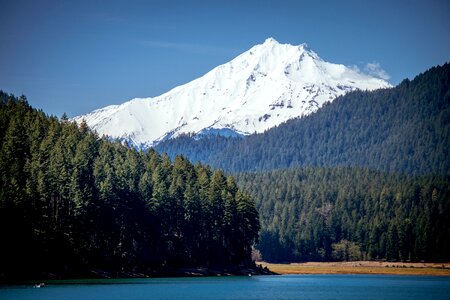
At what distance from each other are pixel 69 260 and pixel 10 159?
18702mm

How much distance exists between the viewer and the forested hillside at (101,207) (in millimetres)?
105750

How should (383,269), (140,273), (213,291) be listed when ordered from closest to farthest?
(213,291) → (140,273) → (383,269)

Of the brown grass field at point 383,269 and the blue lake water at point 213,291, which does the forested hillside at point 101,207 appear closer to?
the blue lake water at point 213,291

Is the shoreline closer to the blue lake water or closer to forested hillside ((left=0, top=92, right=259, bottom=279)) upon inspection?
forested hillside ((left=0, top=92, right=259, bottom=279))

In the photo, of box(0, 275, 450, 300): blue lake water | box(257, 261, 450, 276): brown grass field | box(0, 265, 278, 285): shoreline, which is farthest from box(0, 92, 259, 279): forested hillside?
box(257, 261, 450, 276): brown grass field

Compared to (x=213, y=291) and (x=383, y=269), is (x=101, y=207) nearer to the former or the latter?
(x=213, y=291)

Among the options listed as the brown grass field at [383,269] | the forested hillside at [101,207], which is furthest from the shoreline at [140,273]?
the brown grass field at [383,269]

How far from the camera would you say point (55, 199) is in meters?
115

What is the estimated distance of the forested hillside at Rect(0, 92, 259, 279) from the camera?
10575cm

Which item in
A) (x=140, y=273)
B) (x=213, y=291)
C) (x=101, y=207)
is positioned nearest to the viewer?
(x=213, y=291)

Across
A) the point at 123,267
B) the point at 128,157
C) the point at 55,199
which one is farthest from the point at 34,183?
the point at 128,157

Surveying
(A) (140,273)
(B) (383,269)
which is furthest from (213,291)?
(B) (383,269)

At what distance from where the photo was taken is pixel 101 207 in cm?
11925

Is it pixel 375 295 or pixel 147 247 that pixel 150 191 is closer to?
pixel 147 247
